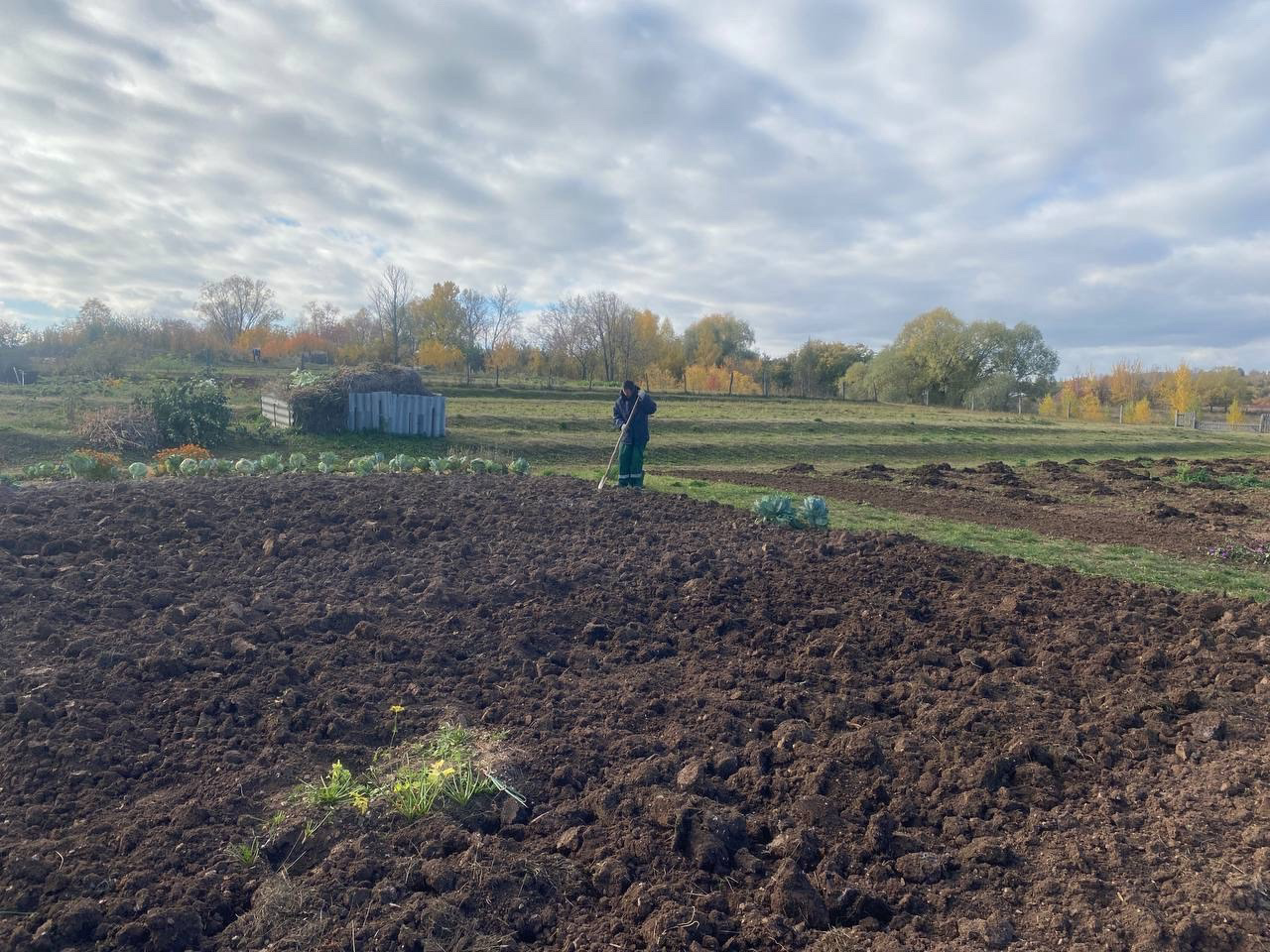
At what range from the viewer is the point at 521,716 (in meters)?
4.34

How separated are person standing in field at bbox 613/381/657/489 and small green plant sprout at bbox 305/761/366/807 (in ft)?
25.3

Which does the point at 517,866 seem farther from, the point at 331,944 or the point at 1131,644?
the point at 1131,644

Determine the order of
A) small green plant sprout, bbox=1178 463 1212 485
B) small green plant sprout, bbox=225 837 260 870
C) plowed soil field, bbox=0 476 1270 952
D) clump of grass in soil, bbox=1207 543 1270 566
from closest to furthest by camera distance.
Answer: plowed soil field, bbox=0 476 1270 952 < small green plant sprout, bbox=225 837 260 870 < clump of grass in soil, bbox=1207 543 1270 566 < small green plant sprout, bbox=1178 463 1212 485

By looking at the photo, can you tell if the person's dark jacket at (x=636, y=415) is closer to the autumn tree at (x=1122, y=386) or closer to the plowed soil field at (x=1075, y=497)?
the plowed soil field at (x=1075, y=497)

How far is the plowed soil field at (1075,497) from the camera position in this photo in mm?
10602

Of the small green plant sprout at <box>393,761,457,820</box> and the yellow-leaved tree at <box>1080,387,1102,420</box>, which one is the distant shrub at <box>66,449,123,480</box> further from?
the yellow-leaved tree at <box>1080,387,1102,420</box>

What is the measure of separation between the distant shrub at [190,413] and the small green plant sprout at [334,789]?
15787mm

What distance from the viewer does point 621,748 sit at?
4012mm

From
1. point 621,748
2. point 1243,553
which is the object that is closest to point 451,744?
point 621,748

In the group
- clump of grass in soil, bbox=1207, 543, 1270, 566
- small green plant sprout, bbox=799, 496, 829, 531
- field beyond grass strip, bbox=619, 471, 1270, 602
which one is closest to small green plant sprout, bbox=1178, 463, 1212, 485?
clump of grass in soil, bbox=1207, 543, 1270, 566

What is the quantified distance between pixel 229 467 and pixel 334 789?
9095 mm

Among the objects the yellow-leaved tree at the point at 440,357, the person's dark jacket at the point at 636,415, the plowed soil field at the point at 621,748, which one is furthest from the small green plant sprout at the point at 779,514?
the yellow-leaved tree at the point at 440,357

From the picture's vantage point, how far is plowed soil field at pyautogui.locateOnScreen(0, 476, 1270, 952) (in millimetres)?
2910

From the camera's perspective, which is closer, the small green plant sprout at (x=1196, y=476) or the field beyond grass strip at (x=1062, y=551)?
the field beyond grass strip at (x=1062, y=551)
